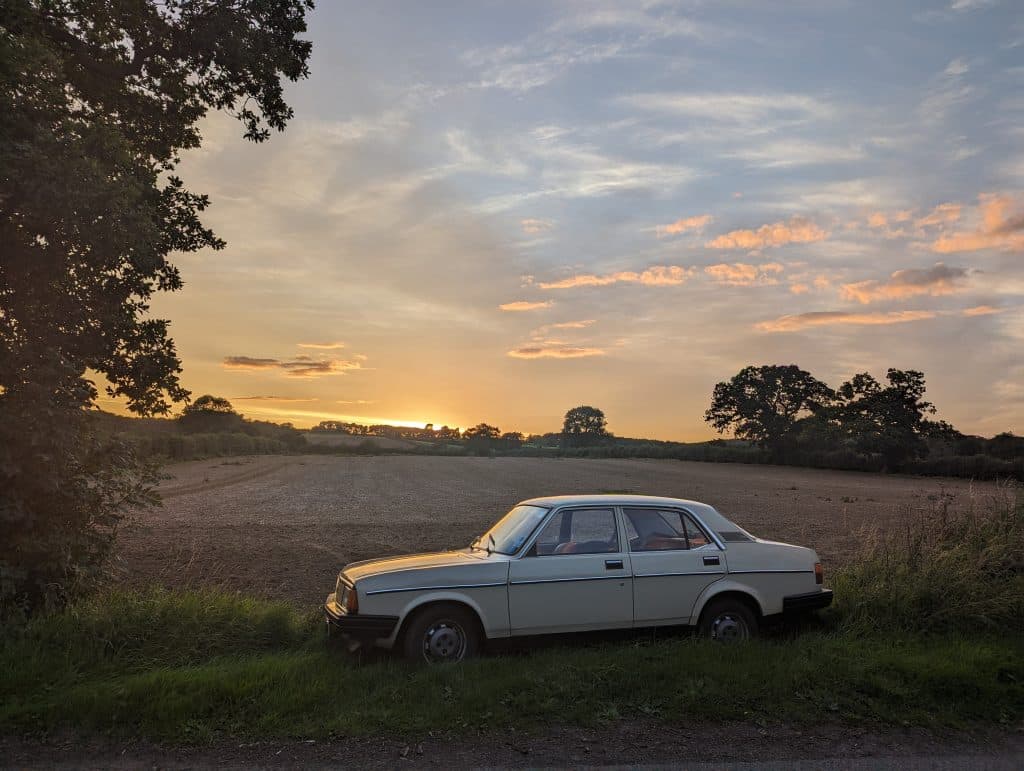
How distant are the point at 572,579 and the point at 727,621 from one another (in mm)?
1873

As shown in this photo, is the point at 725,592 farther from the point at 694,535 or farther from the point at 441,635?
the point at 441,635

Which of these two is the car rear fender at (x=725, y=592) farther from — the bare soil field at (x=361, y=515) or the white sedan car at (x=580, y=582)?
the bare soil field at (x=361, y=515)

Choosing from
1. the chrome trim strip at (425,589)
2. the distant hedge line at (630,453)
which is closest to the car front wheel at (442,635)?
the chrome trim strip at (425,589)

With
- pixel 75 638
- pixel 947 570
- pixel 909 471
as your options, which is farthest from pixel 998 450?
pixel 75 638

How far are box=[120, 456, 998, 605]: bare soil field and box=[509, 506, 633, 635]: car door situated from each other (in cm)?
532

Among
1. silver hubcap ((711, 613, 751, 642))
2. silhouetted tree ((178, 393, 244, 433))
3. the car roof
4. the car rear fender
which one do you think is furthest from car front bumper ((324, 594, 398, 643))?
silhouetted tree ((178, 393, 244, 433))

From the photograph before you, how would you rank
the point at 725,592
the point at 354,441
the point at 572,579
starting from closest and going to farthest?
the point at 572,579
the point at 725,592
the point at 354,441

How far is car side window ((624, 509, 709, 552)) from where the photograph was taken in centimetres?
805

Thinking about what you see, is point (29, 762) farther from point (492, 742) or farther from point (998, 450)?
point (998, 450)

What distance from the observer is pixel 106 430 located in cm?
1020

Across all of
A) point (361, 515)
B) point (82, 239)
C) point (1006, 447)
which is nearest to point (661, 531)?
point (82, 239)

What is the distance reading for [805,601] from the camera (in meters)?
8.34

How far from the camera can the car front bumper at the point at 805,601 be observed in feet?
27.1

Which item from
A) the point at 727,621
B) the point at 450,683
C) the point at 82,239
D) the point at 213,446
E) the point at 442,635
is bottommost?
the point at 450,683
